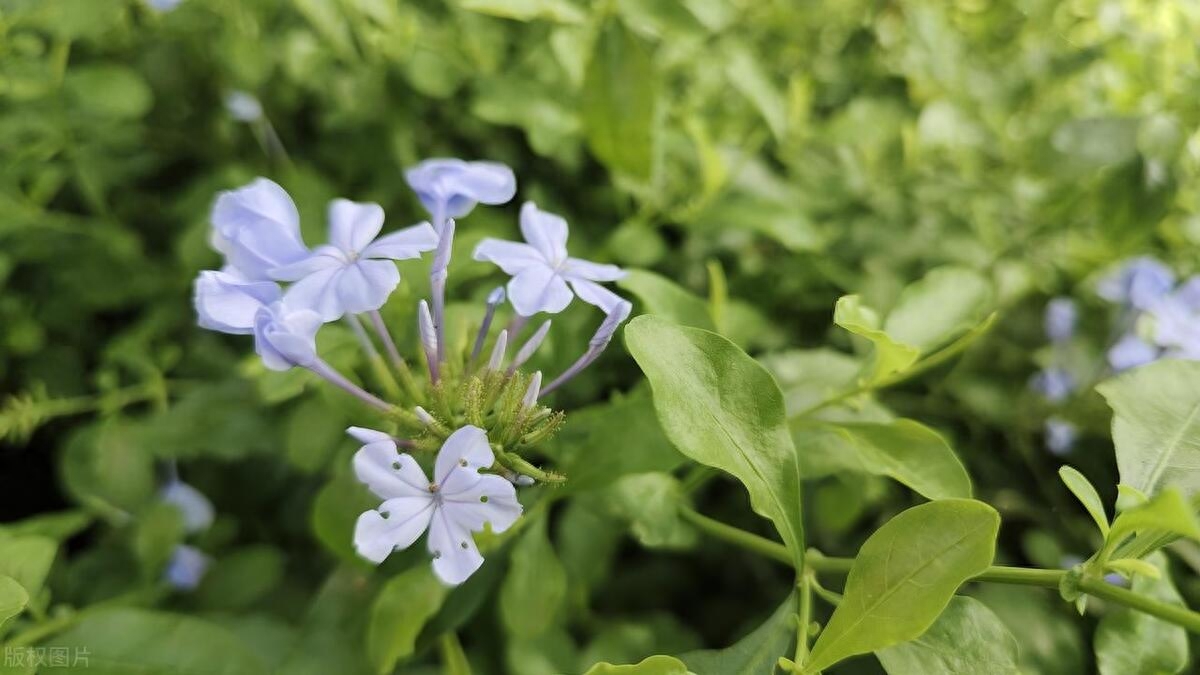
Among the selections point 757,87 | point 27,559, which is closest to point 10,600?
point 27,559

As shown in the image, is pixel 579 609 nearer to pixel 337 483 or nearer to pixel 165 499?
pixel 337 483

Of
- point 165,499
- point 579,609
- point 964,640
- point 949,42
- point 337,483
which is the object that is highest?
point 949,42

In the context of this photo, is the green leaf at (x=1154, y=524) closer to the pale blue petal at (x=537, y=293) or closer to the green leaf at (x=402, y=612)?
the pale blue petal at (x=537, y=293)

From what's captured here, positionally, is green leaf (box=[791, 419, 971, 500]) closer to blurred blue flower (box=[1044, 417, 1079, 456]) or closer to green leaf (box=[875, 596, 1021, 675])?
green leaf (box=[875, 596, 1021, 675])

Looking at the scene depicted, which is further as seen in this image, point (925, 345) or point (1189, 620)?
point (925, 345)

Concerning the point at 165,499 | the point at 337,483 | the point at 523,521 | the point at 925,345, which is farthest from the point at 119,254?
the point at 925,345

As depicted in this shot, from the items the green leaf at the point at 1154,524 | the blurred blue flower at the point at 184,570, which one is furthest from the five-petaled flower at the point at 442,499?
the blurred blue flower at the point at 184,570
